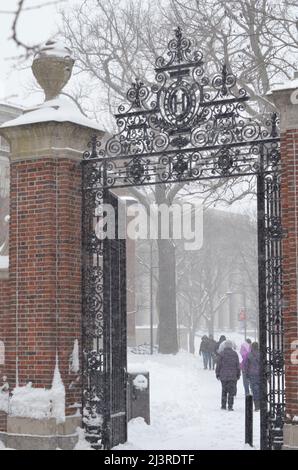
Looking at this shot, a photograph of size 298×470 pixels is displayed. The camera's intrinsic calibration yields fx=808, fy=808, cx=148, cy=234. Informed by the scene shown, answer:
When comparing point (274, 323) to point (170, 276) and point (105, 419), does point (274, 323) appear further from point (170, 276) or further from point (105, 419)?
point (170, 276)

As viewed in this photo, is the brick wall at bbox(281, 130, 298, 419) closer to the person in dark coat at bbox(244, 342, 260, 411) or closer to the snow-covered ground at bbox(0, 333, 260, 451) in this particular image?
the snow-covered ground at bbox(0, 333, 260, 451)

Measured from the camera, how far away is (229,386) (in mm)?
16609

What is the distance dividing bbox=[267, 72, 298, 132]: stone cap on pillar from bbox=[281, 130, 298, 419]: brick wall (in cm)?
11

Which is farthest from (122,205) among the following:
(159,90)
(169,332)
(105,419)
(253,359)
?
(169,332)

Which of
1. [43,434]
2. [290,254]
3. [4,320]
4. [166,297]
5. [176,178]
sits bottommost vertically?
[43,434]

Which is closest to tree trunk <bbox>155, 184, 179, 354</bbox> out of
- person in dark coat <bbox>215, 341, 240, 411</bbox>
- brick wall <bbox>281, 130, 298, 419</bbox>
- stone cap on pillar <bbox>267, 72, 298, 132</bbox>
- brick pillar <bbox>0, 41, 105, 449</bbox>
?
person in dark coat <bbox>215, 341, 240, 411</bbox>

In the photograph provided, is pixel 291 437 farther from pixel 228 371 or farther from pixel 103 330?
pixel 228 371

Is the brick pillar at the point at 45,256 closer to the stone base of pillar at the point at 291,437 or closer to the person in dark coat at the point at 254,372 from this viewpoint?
the stone base of pillar at the point at 291,437

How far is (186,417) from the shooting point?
50.2 ft

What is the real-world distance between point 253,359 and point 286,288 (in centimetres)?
743

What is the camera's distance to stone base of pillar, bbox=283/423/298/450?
9.15 meters

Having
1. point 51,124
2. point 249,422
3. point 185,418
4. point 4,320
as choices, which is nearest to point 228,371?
point 185,418

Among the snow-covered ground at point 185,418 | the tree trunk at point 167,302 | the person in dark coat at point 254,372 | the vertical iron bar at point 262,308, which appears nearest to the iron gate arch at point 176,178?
the vertical iron bar at point 262,308

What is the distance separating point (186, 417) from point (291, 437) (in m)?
6.30
